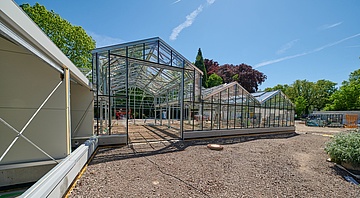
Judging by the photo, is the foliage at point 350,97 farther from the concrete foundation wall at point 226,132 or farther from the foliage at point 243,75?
the concrete foundation wall at point 226,132

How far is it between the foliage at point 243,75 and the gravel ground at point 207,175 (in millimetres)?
23982

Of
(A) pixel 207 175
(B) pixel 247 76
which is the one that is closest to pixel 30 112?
(A) pixel 207 175

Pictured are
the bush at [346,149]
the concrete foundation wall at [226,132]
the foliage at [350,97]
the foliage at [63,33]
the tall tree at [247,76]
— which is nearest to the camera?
the bush at [346,149]

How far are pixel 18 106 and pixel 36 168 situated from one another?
1463mm

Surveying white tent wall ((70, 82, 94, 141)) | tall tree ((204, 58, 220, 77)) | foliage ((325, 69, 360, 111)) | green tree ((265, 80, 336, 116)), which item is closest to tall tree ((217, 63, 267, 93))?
tall tree ((204, 58, 220, 77))

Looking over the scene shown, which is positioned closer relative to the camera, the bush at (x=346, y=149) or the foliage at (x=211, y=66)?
the bush at (x=346, y=149)

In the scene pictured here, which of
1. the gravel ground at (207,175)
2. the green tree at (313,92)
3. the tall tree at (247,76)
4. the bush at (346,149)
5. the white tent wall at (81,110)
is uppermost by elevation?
the tall tree at (247,76)

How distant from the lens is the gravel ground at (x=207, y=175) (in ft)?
9.44

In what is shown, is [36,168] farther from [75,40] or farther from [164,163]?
[75,40]

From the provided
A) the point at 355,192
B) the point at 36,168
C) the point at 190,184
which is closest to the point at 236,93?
the point at 355,192

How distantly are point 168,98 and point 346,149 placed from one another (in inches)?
396

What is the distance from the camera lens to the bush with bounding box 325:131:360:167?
429cm

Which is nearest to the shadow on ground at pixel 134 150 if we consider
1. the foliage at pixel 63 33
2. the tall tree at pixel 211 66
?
the foliage at pixel 63 33

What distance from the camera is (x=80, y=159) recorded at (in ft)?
11.6
